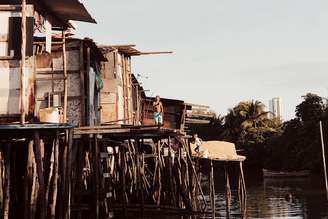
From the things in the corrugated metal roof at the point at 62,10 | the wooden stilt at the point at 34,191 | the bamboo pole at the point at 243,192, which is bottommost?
the bamboo pole at the point at 243,192

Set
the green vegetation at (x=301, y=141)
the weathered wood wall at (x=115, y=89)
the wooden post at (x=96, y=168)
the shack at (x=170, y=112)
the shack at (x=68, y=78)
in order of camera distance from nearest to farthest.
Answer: the wooden post at (x=96, y=168) < the shack at (x=68, y=78) < the weathered wood wall at (x=115, y=89) < the shack at (x=170, y=112) < the green vegetation at (x=301, y=141)

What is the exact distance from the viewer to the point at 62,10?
54.9ft

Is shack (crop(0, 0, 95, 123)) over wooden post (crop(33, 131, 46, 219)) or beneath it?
over

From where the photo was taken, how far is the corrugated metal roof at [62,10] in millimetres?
15797

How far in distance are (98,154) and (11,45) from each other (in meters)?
4.42

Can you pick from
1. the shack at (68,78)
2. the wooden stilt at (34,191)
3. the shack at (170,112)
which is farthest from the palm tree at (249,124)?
the wooden stilt at (34,191)

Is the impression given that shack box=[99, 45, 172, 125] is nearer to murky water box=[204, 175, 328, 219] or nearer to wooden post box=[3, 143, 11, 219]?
murky water box=[204, 175, 328, 219]

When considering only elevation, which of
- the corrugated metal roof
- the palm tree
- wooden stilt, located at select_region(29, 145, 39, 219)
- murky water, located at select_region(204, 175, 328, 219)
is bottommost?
murky water, located at select_region(204, 175, 328, 219)

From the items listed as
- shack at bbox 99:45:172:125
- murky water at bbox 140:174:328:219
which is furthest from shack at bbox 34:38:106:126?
murky water at bbox 140:174:328:219

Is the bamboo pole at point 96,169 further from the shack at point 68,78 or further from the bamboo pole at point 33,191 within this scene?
the bamboo pole at point 33,191

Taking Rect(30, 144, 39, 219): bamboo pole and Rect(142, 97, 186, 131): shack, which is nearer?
Rect(30, 144, 39, 219): bamboo pole

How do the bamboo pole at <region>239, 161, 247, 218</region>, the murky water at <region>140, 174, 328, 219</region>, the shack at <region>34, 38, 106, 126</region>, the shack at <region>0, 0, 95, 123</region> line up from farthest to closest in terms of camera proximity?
1. the murky water at <region>140, 174, 328, 219</region>
2. the bamboo pole at <region>239, 161, 247, 218</region>
3. the shack at <region>34, 38, 106, 126</region>
4. the shack at <region>0, 0, 95, 123</region>

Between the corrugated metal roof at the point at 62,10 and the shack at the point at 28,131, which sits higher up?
the corrugated metal roof at the point at 62,10

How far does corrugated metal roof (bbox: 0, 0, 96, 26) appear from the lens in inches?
622
